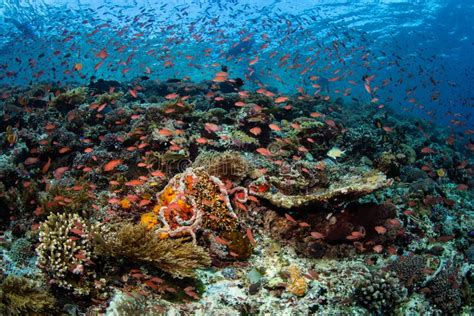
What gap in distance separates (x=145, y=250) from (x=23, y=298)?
5.41 ft

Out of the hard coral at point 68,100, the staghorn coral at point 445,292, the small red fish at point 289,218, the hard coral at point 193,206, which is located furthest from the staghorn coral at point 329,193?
the hard coral at point 68,100

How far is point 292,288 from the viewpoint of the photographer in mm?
5117

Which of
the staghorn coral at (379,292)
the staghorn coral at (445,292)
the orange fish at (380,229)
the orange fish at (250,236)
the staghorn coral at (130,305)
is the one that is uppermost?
the staghorn coral at (130,305)

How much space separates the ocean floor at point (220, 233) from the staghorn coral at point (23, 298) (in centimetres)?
2

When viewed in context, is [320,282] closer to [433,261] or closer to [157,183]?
[433,261]

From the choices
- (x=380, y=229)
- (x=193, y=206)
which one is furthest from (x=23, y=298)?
(x=380, y=229)

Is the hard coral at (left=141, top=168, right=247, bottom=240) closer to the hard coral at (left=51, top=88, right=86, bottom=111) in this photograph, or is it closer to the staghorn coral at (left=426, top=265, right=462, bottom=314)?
the staghorn coral at (left=426, top=265, right=462, bottom=314)

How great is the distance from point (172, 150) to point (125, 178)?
1.49 meters

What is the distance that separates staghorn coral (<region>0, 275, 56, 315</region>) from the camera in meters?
3.89

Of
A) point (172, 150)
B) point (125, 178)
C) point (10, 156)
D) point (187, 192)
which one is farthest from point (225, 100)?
point (10, 156)

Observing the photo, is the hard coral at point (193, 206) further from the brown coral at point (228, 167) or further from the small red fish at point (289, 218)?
the small red fish at point (289, 218)

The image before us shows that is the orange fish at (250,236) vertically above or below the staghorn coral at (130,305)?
below

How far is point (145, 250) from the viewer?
4.73 m

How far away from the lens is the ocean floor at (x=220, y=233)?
4707 mm
